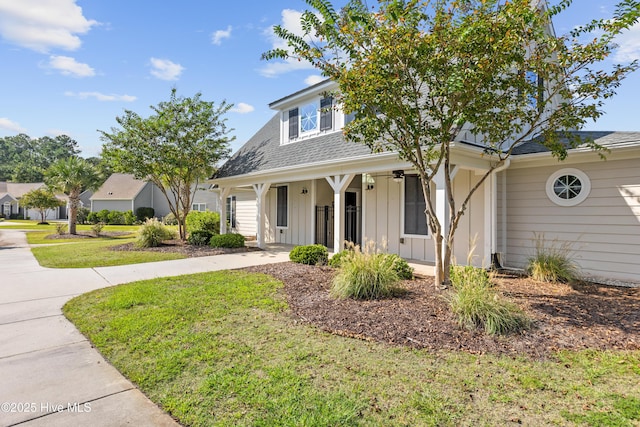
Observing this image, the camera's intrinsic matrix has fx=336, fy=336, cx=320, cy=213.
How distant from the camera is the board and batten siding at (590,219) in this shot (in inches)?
271

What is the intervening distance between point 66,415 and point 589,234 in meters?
9.29

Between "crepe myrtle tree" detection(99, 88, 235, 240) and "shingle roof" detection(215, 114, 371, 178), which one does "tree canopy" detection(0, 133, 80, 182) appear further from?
"shingle roof" detection(215, 114, 371, 178)

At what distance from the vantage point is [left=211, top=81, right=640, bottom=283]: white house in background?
699 centimetres

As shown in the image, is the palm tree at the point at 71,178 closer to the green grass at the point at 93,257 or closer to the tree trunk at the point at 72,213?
the tree trunk at the point at 72,213

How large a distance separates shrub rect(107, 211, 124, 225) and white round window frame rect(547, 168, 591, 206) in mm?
32847

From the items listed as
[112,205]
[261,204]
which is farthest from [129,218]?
[261,204]

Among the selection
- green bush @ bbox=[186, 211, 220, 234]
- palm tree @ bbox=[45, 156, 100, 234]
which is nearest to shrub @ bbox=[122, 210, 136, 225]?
palm tree @ bbox=[45, 156, 100, 234]

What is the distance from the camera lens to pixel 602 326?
168 inches

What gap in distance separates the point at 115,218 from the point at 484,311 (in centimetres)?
3354

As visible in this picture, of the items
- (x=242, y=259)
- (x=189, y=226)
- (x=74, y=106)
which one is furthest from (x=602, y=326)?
(x=74, y=106)

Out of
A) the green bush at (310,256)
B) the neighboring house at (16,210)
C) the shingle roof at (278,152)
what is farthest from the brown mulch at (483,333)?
the neighboring house at (16,210)

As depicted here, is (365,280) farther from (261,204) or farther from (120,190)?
(120,190)

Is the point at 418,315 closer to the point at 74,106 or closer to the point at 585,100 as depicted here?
the point at 585,100

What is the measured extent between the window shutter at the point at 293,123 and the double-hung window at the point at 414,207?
466 centimetres
